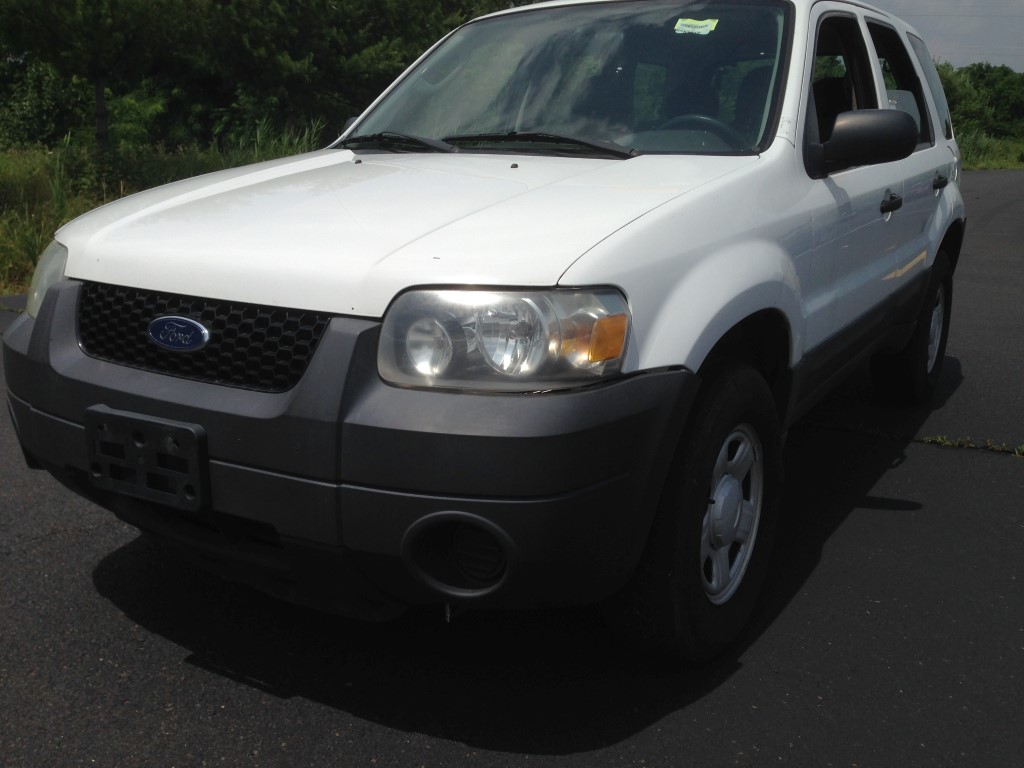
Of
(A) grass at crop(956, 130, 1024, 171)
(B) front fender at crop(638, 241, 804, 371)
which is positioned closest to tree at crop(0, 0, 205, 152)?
(B) front fender at crop(638, 241, 804, 371)

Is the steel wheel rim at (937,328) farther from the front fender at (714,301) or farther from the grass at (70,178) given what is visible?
the grass at (70,178)

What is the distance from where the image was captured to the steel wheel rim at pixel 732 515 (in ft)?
9.33

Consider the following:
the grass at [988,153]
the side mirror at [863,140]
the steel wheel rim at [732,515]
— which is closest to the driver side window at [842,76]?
the side mirror at [863,140]

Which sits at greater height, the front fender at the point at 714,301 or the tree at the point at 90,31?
the front fender at the point at 714,301

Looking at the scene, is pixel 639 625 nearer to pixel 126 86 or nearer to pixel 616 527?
pixel 616 527

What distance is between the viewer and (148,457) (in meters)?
2.48

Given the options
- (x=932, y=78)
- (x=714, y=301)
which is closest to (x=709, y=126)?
(x=714, y=301)

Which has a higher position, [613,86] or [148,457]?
[613,86]

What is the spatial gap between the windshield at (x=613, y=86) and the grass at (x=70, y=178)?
5476 mm

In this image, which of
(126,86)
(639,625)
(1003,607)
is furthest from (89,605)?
(126,86)

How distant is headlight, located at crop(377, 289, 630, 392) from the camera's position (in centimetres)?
230

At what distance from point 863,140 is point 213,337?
6.52 feet

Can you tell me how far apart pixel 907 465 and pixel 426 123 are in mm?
2403

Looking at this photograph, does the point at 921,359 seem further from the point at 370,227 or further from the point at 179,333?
the point at 179,333
